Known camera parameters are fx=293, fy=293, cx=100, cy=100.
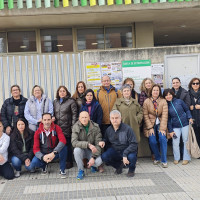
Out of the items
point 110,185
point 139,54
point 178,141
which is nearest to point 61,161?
point 110,185

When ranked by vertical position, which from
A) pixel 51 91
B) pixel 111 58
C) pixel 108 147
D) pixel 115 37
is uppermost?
pixel 115 37

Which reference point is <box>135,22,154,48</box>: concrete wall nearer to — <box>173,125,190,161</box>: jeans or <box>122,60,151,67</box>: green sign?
<box>122,60,151,67</box>: green sign

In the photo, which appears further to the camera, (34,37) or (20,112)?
(34,37)

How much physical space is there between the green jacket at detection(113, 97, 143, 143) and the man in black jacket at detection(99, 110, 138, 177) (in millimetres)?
405

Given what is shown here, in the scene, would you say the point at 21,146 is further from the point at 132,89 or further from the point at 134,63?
the point at 134,63

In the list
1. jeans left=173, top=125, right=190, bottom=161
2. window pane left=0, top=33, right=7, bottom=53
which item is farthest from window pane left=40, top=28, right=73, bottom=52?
jeans left=173, top=125, right=190, bottom=161

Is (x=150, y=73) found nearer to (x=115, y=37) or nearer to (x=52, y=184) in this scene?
(x=52, y=184)

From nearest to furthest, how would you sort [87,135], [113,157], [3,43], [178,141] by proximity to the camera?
[113,157]
[87,135]
[178,141]
[3,43]

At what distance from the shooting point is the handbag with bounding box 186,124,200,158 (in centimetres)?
629

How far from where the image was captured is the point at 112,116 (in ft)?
18.6

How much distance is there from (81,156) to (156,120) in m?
1.82

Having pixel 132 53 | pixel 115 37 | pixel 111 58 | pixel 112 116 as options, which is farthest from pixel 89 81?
pixel 115 37

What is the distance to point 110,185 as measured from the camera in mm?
5254

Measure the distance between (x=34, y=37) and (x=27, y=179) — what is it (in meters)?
6.43
